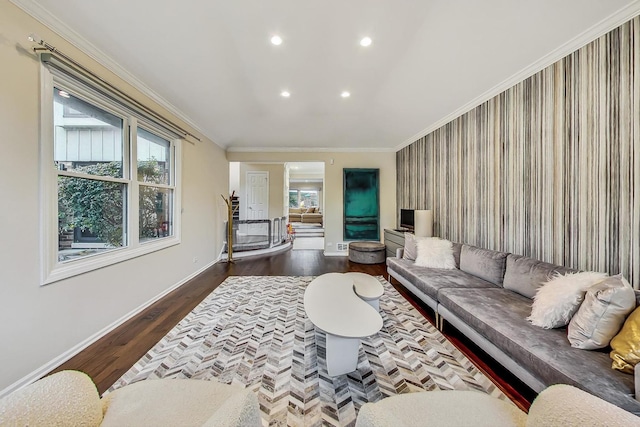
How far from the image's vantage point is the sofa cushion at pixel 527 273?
2.05m

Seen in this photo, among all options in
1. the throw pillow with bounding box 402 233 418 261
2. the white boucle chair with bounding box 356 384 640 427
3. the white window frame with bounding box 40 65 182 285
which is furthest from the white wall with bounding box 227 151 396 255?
the white boucle chair with bounding box 356 384 640 427

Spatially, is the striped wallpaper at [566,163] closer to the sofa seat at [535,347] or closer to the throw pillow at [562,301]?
the throw pillow at [562,301]

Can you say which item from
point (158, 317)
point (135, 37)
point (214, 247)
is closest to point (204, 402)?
point (158, 317)

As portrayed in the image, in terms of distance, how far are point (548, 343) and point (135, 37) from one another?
3.90 m

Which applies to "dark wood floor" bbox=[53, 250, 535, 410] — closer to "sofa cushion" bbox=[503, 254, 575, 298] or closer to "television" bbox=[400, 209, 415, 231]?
"sofa cushion" bbox=[503, 254, 575, 298]

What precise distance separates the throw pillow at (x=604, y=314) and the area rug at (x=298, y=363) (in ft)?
2.05

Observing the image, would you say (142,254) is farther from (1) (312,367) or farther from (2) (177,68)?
(1) (312,367)

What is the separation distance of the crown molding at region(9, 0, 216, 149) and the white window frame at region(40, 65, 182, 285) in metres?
0.34

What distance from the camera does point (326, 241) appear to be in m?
5.88

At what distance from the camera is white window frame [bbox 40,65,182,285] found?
181 centimetres

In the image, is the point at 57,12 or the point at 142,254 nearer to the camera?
the point at 57,12

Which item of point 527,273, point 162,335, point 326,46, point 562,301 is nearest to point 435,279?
point 527,273

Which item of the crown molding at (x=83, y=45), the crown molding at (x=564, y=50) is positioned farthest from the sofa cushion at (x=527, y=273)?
the crown molding at (x=83, y=45)

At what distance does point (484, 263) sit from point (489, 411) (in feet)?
7.09
